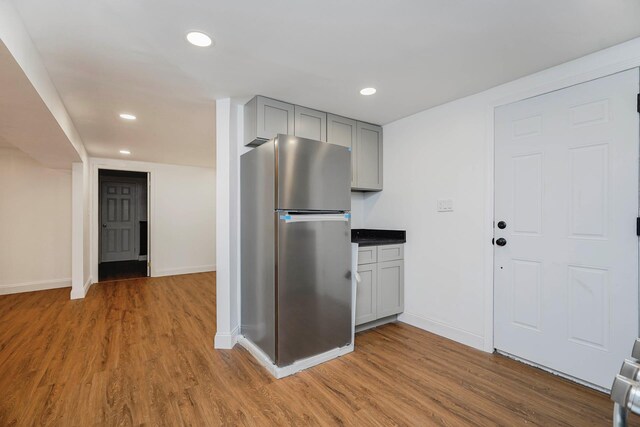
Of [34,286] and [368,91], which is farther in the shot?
[34,286]

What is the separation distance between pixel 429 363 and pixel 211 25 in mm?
2817

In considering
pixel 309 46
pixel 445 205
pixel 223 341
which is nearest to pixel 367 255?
pixel 445 205

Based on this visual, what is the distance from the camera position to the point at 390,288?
313 centimetres

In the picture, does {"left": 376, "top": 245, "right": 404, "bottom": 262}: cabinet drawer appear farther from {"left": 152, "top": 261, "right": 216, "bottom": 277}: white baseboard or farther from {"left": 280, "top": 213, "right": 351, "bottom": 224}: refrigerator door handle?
{"left": 152, "top": 261, "right": 216, "bottom": 277}: white baseboard

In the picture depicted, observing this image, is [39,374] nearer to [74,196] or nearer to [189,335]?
[189,335]

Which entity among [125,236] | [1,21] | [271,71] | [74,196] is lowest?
[125,236]

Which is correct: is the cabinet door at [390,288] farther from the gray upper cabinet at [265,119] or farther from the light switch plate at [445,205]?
the gray upper cabinet at [265,119]

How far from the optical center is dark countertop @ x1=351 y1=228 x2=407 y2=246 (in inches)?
117

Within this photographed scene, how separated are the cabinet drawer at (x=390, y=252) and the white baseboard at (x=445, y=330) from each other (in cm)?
66

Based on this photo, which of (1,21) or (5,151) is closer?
(1,21)

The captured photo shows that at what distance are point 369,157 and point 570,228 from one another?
1.96 metres

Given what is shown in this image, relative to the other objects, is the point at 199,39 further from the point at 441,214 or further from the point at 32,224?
the point at 32,224

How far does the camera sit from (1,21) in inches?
52.9

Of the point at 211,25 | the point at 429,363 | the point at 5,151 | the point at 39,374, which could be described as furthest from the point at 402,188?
the point at 5,151
